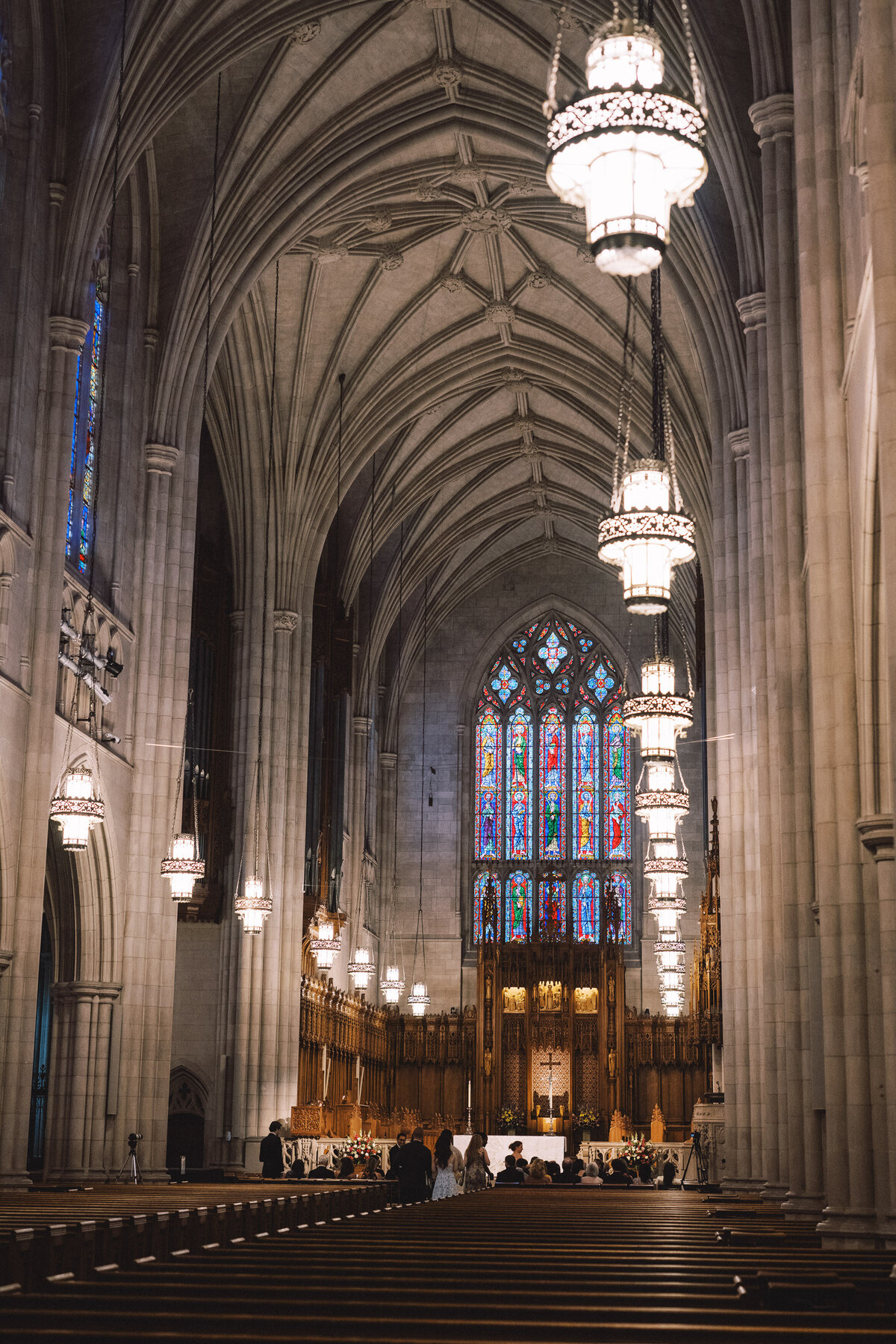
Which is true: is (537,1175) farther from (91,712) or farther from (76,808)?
(76,808)

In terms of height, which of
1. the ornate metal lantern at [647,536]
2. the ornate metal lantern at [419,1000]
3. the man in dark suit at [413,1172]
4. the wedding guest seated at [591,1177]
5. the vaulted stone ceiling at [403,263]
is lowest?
the wedding guest seated at [591,1177]

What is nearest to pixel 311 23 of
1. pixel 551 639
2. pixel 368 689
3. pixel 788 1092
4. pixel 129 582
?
pixel 129 582

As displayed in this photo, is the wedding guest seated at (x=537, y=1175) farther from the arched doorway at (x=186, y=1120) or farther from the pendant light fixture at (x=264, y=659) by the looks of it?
the arched doorway at (x=186, y=1120)

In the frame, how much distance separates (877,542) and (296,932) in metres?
20.9

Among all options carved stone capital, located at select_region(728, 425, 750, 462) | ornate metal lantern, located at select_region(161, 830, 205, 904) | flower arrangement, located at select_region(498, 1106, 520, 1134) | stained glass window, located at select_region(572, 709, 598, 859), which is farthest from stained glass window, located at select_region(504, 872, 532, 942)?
carved stone capital, located at select_region(728, 425, 750, 462)

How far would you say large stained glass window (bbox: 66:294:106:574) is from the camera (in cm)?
2277

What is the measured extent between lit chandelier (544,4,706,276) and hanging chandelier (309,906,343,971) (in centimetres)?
2237

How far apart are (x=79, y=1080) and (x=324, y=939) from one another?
7846mm

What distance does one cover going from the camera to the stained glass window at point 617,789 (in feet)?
146

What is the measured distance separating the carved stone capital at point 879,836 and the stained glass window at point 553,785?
3322cm

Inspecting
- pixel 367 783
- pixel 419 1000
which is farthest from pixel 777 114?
pixel 367 783

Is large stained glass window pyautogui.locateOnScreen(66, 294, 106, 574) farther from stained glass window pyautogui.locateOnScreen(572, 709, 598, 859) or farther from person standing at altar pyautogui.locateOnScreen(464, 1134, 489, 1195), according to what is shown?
stained glass window pyautogui.locateOnScreen(572, 709, 598, 859)

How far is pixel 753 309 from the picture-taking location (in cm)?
1964

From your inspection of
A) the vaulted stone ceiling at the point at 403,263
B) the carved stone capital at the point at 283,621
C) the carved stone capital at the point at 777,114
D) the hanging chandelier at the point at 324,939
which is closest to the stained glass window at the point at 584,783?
the vaulted stone ceiling at the point at 403,263
